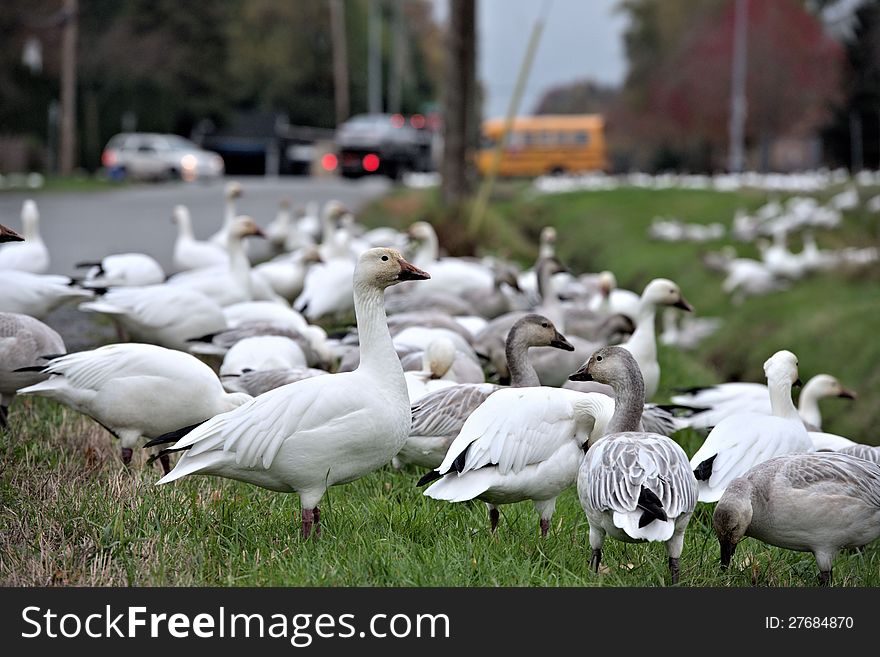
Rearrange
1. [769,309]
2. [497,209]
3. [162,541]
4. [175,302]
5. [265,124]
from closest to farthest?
[162,541], [175,302], [769,309], [497,209], [265,124]

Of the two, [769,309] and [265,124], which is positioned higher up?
[265,124]

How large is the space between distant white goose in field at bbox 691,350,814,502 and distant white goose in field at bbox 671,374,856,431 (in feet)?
3.43

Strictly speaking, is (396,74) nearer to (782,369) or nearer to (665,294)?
(665,294)

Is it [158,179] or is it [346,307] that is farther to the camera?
[158,179]

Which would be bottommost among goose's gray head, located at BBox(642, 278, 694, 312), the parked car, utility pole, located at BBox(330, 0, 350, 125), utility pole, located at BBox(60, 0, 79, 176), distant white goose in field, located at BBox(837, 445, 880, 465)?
distant white goose in field, located at BBox(837, 445, 880, 465)

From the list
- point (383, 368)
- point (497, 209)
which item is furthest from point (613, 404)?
point (497, 209)

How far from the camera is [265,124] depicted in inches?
2168

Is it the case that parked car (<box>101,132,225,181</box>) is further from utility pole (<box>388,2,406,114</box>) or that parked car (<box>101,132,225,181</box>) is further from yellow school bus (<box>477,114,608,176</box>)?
utility pole (<box>388,2,406,114</box>)

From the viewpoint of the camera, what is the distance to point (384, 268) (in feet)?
19.5

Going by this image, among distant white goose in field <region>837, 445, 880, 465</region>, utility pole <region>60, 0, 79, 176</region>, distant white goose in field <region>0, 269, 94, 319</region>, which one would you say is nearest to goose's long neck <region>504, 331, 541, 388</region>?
distant white goose in field <region>837, 445, 880, 465</region>

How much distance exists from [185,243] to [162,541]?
8.17 meters

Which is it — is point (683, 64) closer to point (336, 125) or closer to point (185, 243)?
point (336, 125)

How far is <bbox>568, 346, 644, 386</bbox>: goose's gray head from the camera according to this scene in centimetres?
625

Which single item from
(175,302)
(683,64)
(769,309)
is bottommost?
(769,309)
